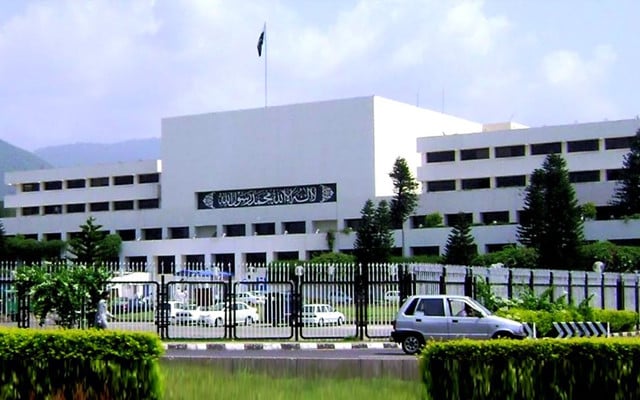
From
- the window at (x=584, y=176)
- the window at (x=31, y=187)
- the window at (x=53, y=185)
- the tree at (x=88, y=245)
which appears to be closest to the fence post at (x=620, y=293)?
the tree at (x=88, y=245)

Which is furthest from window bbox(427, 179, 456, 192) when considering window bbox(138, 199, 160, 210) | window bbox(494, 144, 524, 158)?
window bbox(138, 199, 160, 210)

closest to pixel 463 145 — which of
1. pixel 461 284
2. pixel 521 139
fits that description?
pixel 521 139

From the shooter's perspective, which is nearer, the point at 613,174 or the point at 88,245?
the point at 88,245

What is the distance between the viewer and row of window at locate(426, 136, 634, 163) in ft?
254

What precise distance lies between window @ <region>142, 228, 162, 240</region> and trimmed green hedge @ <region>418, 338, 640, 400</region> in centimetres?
7831

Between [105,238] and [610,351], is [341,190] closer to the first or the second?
[105,238]

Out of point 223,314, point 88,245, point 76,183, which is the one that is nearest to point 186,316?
point 223,314

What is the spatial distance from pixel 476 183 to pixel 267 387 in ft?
231

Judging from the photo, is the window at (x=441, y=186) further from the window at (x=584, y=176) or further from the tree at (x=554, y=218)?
the tree at (x=554, y=218)

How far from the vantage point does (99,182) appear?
95.3m

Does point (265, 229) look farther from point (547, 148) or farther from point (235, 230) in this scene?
point (547, 148)

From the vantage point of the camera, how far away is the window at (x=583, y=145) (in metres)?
77.9

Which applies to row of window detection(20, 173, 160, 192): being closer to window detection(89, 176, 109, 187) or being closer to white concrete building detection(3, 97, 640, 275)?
window detection(89, 176, 109, 187)

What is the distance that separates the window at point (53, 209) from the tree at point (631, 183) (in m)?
47.9
